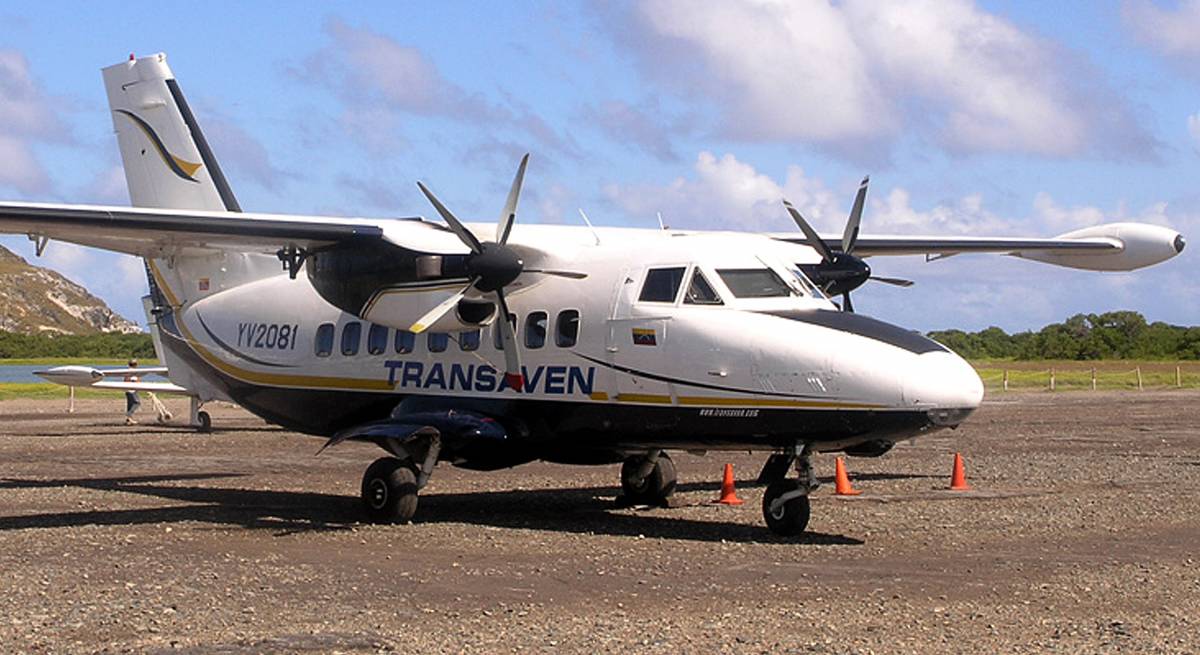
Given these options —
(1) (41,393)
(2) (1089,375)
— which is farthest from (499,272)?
(2) (1089,375)

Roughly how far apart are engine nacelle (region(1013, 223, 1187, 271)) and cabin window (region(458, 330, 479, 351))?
29.1ft

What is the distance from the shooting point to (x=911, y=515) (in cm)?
1537

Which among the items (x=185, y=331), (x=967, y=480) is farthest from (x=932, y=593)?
(x=185, y=331)

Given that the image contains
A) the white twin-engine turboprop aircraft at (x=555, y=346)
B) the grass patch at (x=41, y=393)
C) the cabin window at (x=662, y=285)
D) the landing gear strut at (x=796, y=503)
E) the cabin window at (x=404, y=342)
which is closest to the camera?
the white twin-engine turboprop aircraft at (x=555, y=346)

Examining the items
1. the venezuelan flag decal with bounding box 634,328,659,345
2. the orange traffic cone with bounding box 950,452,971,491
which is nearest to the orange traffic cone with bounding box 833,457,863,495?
the orange traffic cone with bounding box 950,452,971,491

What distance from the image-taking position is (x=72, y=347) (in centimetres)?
10975

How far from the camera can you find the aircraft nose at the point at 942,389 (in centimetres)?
1244

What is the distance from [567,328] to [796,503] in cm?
301

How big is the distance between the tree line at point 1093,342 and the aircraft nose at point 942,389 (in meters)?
75.7

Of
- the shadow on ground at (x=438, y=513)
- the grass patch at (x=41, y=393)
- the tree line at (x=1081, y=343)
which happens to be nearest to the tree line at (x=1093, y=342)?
the tree line at (x=1081, y=343)

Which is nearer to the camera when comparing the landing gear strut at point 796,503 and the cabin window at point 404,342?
the landing gear strut at point 796,503

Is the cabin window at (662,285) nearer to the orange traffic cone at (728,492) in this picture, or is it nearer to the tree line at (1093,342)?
the orange traffic cone at (728,492)

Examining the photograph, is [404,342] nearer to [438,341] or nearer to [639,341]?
[438,341]

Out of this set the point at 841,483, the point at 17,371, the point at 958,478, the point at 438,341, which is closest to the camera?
the point at 438,341
